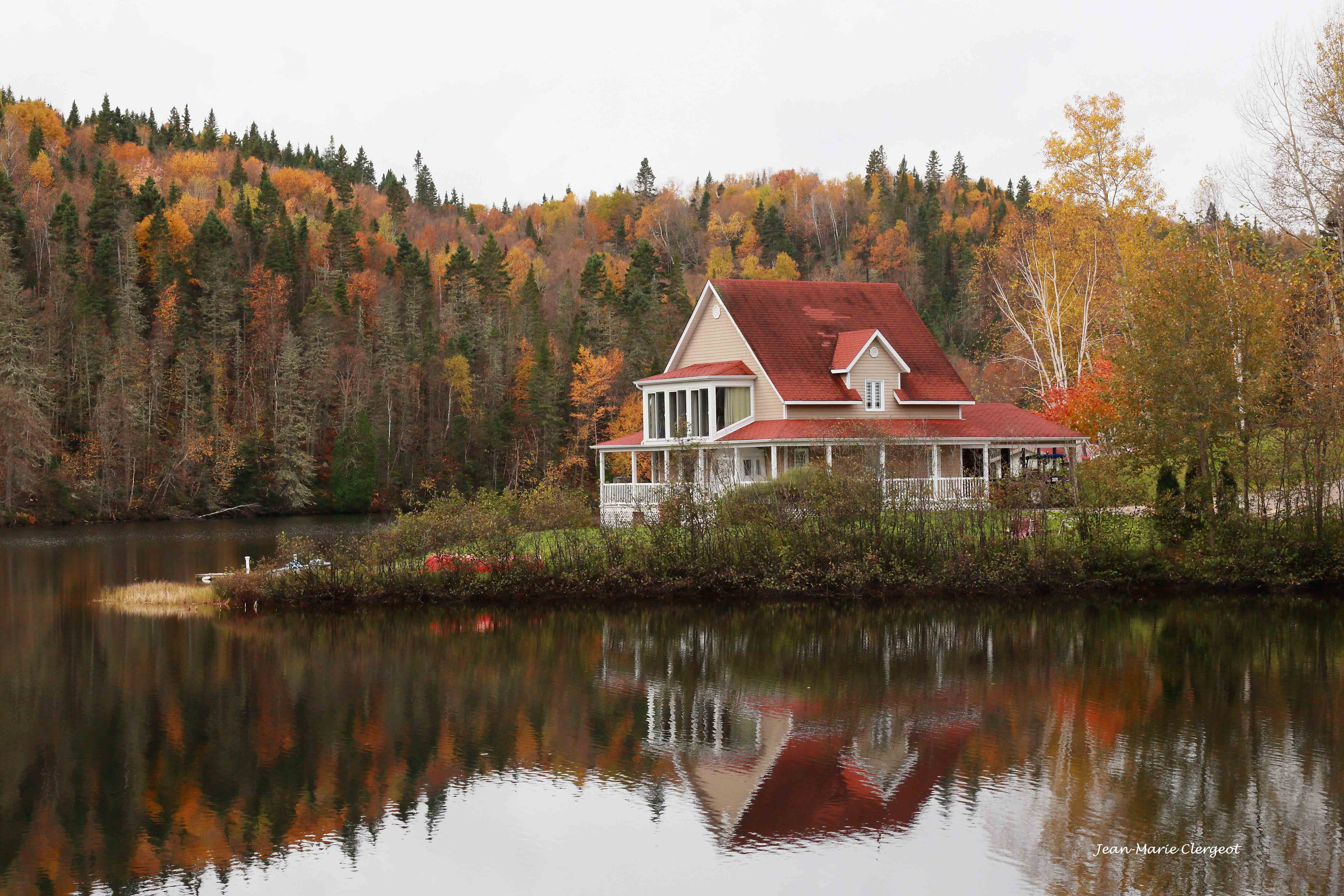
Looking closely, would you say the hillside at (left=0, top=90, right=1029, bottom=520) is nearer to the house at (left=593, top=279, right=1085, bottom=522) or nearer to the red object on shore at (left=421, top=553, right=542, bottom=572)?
the house at (left=593, top=279, right=1085, bottom=522)

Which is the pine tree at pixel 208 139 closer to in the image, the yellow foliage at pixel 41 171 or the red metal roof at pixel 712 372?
the yellow foliage at pixel 41 171

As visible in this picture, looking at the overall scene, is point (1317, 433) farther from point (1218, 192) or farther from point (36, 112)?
point (36, 112)

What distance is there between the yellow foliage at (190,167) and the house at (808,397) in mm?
82020

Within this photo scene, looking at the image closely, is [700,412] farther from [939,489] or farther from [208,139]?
[208,139]

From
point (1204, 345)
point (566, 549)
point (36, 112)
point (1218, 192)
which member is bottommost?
point (566, 549)

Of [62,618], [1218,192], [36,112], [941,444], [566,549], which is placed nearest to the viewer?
[62,618]

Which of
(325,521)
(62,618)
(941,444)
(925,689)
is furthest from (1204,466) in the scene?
(325,521)

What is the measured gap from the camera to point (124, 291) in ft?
249

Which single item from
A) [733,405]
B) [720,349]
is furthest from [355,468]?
[733,405]

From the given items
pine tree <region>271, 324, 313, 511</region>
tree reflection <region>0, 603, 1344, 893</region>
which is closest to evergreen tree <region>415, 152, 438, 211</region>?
pine tree <region>271, 324, 313, 511</region>

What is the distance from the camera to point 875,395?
126 feet

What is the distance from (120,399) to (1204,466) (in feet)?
214

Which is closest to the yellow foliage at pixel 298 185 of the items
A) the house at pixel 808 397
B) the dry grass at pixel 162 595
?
the house at pixel 808 397

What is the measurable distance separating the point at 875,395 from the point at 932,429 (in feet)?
8.24
